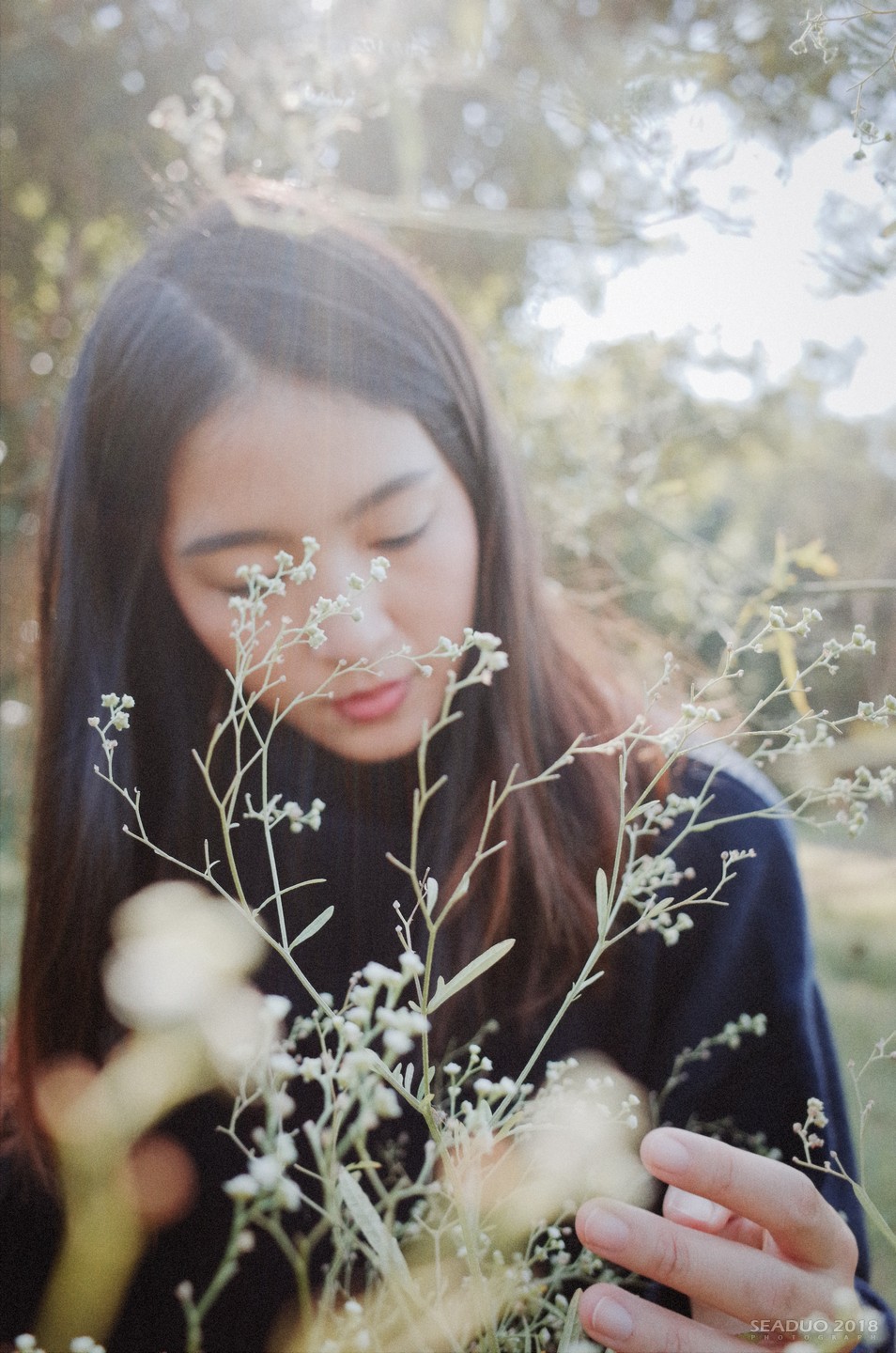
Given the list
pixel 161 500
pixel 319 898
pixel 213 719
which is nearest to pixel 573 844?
pixel 319 898

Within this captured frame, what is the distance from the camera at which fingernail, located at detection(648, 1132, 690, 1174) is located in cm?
57

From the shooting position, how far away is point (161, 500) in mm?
Result: 1229

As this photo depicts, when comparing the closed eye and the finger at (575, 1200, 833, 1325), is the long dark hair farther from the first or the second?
the finger at (575, 1200, 833, 1325)

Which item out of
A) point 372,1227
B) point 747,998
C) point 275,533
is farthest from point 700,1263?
point 275,533

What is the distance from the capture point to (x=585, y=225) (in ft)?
3.66

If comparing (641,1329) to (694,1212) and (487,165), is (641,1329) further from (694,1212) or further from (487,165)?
(487,165)

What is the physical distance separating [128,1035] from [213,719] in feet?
1.42

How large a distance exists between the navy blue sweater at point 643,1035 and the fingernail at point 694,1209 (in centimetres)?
45

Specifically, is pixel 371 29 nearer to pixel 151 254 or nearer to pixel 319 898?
pixel 151 254

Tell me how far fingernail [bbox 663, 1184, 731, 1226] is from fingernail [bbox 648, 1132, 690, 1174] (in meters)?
0.14

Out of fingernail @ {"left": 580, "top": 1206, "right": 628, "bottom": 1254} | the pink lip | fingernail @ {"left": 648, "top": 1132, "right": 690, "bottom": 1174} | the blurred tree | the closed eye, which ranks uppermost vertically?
the blurred tree

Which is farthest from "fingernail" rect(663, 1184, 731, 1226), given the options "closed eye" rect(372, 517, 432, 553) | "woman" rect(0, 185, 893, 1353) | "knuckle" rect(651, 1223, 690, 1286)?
"closed eye" rect(372, 517, 432, 553)

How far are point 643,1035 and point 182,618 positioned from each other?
0.83m

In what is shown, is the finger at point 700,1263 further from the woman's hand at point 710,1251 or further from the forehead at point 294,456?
the forehead at point 294,456
